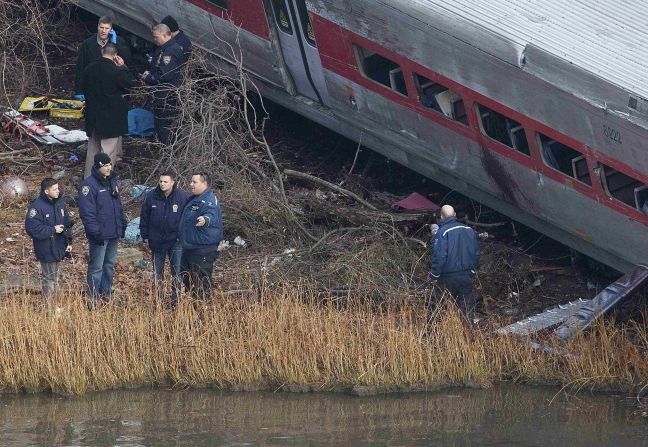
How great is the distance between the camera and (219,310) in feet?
34.3

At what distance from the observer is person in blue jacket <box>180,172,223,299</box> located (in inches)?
A: 431

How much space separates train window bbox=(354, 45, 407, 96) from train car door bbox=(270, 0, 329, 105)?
0.66m

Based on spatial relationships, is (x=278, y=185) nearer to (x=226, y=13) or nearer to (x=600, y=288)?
(x=226, y=13)

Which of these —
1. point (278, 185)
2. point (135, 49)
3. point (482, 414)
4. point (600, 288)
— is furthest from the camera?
point (135, 49)

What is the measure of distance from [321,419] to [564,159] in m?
3.43

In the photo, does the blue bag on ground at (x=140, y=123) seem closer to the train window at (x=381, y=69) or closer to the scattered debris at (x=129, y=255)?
the scattered debris at (x=129, y=255)

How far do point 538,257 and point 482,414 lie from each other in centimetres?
326

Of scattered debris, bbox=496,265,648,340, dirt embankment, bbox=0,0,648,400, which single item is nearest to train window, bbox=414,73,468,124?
dirt embankment, bbox=0,0,648,400

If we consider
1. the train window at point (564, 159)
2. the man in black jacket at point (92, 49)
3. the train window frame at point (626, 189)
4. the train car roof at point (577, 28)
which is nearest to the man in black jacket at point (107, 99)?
the man in black jacket at point (92, 49)

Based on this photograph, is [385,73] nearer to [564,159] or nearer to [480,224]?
[480,224]

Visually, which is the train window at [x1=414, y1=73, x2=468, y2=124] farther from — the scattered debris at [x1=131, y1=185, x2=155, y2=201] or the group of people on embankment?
the scattered debris at [x1=131, y1=185, x2=155, y2=201]

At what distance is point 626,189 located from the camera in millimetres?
10953

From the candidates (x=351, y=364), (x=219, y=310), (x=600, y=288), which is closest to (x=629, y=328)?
(x=600, y=288)

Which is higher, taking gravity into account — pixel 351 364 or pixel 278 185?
A: pixel 278 185
